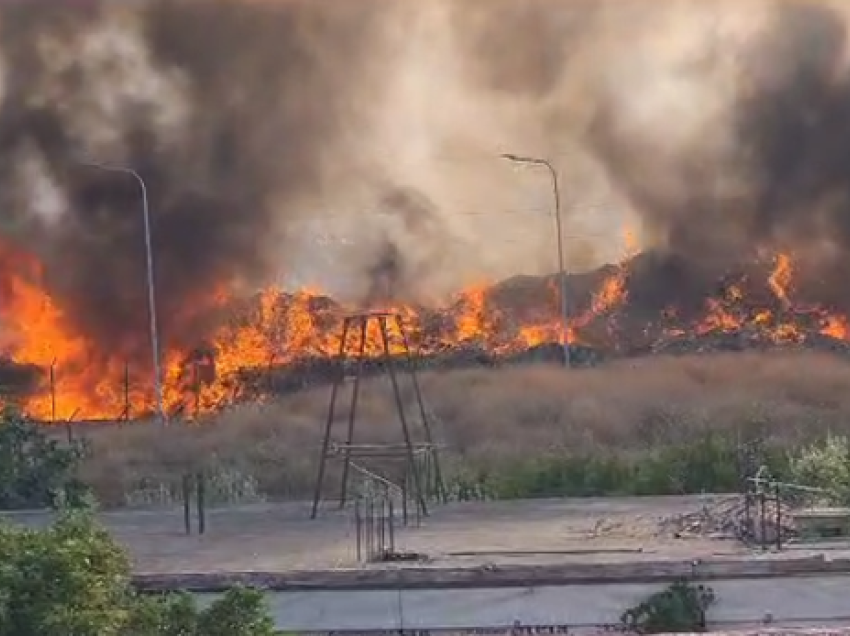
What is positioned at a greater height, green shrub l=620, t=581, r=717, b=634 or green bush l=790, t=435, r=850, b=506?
green bush l=790, t=435, r=850, b=506

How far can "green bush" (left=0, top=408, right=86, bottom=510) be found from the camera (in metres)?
20.1

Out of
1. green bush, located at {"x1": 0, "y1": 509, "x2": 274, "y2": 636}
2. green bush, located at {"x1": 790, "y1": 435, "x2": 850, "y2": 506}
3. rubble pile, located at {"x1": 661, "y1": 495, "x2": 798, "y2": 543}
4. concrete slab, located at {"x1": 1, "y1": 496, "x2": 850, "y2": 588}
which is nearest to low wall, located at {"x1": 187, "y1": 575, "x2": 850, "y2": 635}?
concrete slab, located at {"x1": 1, "y1": 496, "x2": 850, "y2": 588}

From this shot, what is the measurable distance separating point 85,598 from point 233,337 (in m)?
29.7

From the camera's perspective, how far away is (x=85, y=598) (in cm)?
683

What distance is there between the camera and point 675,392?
29.2 m

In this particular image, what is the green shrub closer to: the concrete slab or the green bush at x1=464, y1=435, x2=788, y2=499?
the concrete slab

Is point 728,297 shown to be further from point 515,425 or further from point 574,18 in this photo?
point 515,425

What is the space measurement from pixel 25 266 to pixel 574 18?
16294 millimetres

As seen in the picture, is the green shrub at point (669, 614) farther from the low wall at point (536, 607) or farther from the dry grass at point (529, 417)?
the dry grass at point (529, 417)

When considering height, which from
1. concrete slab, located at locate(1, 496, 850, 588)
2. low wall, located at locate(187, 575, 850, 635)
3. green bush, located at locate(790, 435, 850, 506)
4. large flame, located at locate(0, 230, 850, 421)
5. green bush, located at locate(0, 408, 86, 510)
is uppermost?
large flame, located at locate(0, 230, 850, 421)

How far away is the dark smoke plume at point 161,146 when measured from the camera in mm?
36281

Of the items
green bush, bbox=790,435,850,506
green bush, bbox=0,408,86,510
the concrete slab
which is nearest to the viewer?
the concrete slab

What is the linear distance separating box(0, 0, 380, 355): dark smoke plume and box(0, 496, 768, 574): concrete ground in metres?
18.3

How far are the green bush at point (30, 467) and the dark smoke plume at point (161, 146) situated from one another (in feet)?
46.6
